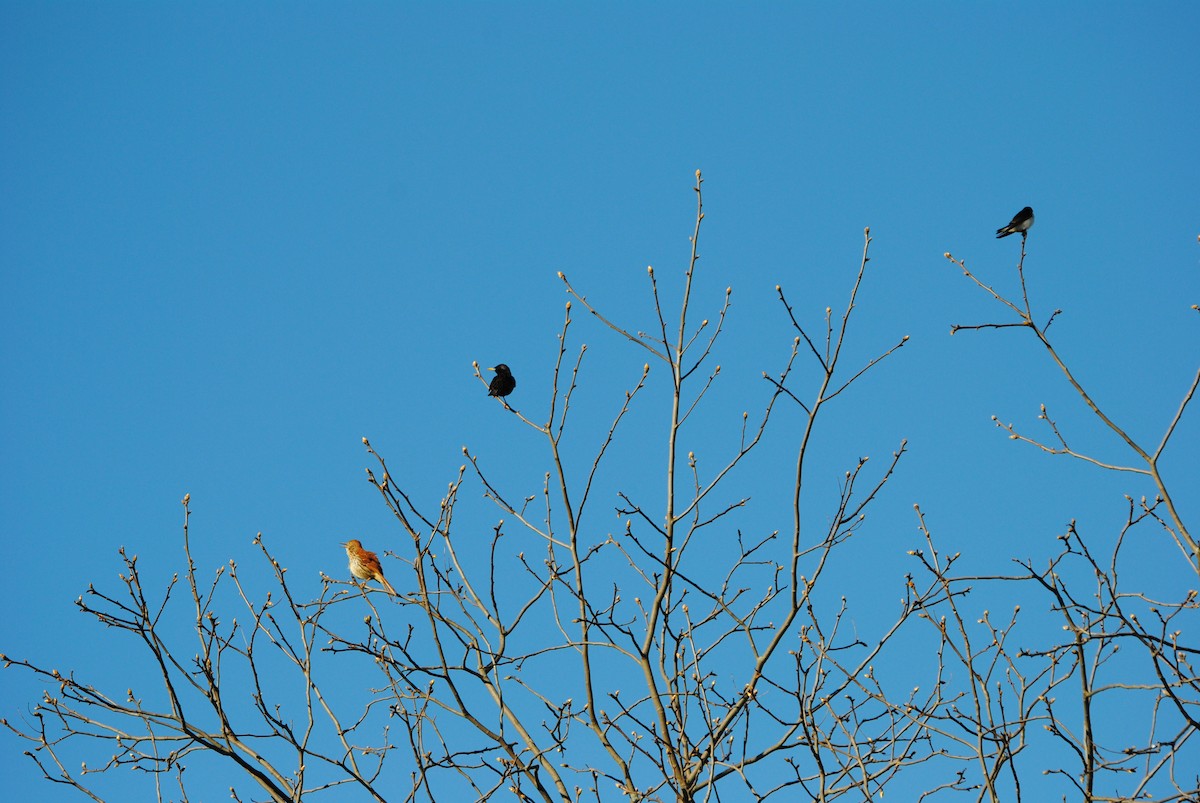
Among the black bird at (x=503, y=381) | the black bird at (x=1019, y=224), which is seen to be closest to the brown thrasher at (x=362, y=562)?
the black bird at (x=503, y=381)

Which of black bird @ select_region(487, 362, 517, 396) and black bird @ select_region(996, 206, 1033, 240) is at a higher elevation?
black bird @ select_region(996, 206, 1033, 240)

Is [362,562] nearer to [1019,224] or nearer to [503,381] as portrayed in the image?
[503,381]

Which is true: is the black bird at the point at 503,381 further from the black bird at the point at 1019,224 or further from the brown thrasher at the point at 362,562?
the black bird at the point at 1019,224

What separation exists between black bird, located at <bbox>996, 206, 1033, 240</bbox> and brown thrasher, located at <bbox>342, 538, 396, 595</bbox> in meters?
6.21

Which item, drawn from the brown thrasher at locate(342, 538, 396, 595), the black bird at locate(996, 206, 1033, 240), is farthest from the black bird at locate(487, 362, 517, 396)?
the black bird at locate(996, 206, 1033, 240)

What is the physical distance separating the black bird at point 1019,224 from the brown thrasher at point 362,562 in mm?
6212

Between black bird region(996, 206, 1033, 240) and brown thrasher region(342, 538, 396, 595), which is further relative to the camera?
black bird region(996, 206, 1033, 240)

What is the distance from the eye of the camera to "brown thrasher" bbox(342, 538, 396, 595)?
7.93 meters

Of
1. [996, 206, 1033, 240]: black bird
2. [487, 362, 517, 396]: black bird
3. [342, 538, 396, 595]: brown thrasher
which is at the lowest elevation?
[342, 538, 396, 595]: brown thrasher

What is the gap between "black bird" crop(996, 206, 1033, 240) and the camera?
10.0 metres

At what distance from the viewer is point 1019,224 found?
10.2 m

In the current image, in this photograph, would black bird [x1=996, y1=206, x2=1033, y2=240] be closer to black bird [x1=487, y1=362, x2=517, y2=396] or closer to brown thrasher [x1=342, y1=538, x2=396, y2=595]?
black bird [x1=487, y1=362, x2=517, y2=396]

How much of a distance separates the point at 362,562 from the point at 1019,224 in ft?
21.8

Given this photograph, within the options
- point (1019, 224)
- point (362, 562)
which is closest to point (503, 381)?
point (362, 562)
